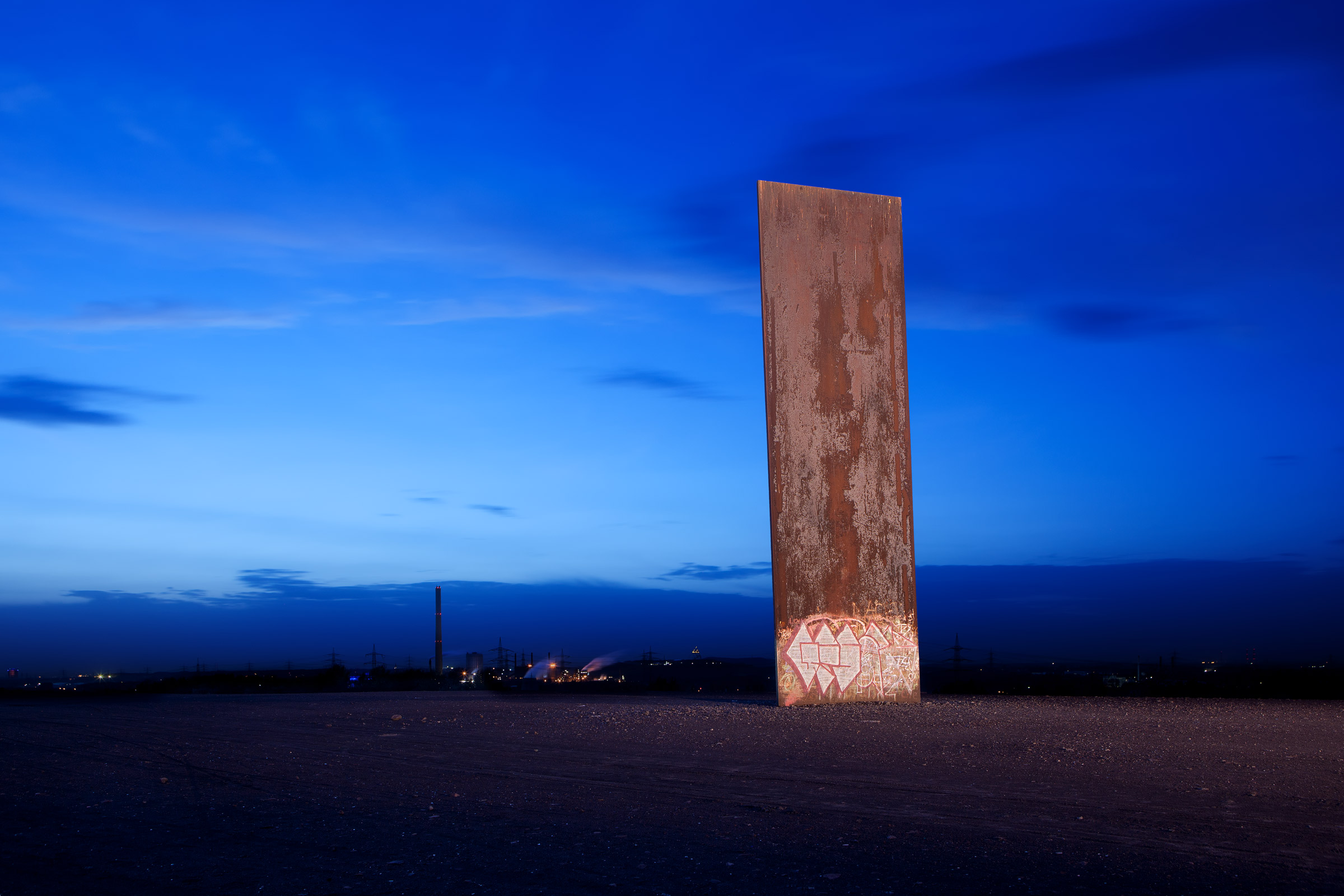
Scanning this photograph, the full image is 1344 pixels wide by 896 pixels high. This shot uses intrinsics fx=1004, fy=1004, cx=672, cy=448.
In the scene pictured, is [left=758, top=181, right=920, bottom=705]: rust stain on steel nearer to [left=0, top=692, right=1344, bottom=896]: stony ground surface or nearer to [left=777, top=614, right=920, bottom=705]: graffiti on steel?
[left=777, top=614, right=920, bottom=705]: graffiti on steel

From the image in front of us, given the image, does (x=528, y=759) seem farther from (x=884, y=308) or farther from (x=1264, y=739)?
(x=884, y=308)

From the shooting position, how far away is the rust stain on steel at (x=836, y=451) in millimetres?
17641

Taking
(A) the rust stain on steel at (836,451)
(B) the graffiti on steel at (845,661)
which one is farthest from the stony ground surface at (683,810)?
(A) the rust stain on steel at (836,451)

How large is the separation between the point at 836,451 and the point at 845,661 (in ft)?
12.2

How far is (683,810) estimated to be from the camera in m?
6.93

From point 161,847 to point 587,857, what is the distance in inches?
102

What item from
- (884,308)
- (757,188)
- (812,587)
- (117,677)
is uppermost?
(757,188)

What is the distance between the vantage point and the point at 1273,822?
6258mm

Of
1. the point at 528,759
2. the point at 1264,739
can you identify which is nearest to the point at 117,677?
the point at 528,759

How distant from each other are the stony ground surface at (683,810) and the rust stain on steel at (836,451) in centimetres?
425

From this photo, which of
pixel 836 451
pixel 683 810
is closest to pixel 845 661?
pixel 836 451

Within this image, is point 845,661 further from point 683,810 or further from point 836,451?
point 683,810

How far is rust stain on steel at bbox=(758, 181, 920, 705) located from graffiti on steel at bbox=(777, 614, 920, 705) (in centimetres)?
2

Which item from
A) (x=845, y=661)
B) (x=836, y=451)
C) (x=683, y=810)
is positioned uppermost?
(x=836, y=451)
